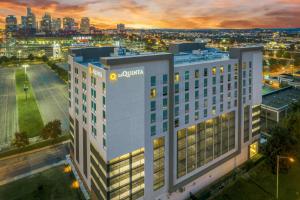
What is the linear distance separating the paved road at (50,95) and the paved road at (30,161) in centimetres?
1853

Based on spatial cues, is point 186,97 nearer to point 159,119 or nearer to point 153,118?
point 159,119

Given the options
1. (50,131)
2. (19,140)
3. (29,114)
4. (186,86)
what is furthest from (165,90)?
(29,114)

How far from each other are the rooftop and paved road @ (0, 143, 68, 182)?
232 feet

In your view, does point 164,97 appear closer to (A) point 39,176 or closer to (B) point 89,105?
(B) point 89,105

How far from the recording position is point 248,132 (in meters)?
69.4

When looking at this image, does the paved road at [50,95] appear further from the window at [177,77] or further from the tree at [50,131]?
the window at [177,77]

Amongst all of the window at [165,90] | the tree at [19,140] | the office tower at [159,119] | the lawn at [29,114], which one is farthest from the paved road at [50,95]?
the window at [165,90]

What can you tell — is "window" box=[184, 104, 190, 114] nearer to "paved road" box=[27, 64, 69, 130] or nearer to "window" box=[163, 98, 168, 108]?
"window" box=[163, 98, 168, 108]

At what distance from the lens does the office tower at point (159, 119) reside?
140 feet

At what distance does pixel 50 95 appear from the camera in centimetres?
13350

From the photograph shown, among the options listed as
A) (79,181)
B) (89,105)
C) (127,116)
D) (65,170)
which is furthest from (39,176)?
(127,116)

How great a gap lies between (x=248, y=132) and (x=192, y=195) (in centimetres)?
2475

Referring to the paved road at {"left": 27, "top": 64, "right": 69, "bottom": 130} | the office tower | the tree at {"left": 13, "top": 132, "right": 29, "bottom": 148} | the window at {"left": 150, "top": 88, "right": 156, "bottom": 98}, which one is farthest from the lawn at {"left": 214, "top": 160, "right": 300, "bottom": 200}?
the paved road at {"left": 27, "top": 64, "right": 69, "bottom": 130}

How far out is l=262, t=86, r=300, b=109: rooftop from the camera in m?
92.3
